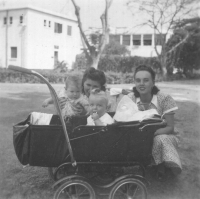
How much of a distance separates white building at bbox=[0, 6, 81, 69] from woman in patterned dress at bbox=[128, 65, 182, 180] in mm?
22847

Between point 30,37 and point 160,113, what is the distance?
23.8 metres

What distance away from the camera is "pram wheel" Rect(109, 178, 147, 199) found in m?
2.73

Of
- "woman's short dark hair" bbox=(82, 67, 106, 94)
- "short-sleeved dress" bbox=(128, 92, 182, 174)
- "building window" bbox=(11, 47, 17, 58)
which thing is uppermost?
"building window" bbox=(11, 47, 17, 58)

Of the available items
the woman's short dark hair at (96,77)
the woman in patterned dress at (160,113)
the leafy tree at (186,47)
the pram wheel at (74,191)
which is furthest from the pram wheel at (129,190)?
the leafy tree at (186,47)

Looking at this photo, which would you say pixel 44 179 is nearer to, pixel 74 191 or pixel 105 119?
pixel 74 191

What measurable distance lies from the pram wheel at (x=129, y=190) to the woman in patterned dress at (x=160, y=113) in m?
0.36

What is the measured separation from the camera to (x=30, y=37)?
84.3 feet

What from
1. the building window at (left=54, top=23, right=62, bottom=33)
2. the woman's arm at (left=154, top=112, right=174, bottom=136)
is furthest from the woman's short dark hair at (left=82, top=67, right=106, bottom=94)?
the building window at (left=54, top=23, right=62, bottom=33)

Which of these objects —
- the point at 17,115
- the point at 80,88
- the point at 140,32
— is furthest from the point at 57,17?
the point at 80,88

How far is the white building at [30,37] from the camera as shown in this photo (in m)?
25.4

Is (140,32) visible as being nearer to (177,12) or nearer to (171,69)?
(171,69)

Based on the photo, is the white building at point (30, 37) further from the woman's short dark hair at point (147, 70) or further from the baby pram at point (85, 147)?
the baby pram at point (85, 147)

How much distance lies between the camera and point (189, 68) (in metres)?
28.5

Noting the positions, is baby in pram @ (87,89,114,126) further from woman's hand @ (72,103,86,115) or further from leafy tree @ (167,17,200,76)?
leafy tree @ (167,17,200,76)
